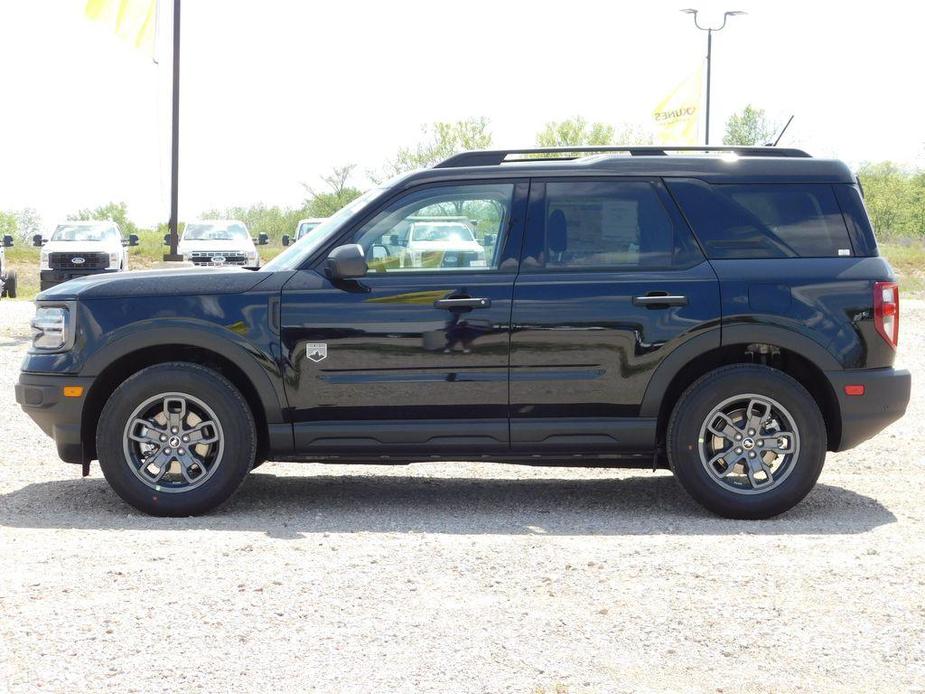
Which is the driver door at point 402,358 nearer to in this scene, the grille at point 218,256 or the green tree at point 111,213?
the grille at point 218,256

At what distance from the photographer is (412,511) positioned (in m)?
7.07

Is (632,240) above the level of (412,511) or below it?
above

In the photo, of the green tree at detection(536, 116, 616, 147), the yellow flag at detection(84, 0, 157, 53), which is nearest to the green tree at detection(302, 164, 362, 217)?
the green tree at detection(536, 116, 616, 147)

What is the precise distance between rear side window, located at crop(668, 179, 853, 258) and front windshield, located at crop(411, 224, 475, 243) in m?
1.14

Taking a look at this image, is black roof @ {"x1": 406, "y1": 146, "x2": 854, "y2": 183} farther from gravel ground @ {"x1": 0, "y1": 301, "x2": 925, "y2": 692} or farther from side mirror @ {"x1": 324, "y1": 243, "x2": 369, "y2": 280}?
gravel ground @ {"x1": 0, "y1": 301, "x2": 925, "y2": 692}

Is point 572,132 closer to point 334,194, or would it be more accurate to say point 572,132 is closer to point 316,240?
point 334,194

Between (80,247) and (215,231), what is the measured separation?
4620mm

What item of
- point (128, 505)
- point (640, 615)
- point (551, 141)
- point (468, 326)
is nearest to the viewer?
point (640, 615)

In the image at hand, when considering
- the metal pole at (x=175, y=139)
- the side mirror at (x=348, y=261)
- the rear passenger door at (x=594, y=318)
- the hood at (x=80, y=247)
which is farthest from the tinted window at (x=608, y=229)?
the metal pole at (x=175, y=139)

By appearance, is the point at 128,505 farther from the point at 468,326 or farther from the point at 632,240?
the point at 632,240

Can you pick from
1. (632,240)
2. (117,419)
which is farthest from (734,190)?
(117,419)

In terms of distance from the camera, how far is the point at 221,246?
3148 centimetres

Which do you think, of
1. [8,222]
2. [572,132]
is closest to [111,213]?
[8,222]

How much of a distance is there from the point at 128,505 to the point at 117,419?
2.22 feet
